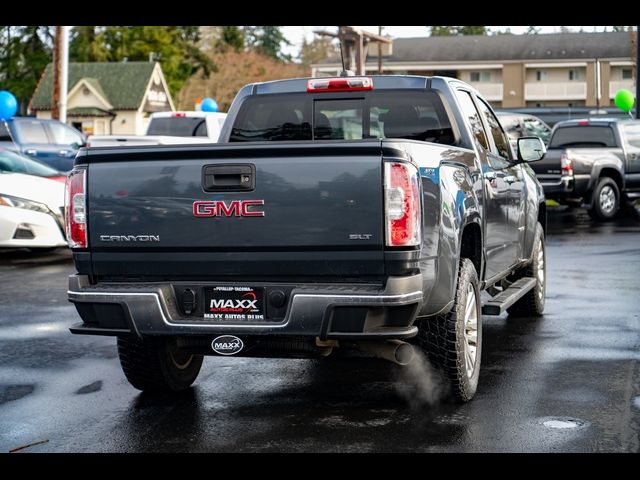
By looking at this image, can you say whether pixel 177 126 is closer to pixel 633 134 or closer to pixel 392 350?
pixel 633 134

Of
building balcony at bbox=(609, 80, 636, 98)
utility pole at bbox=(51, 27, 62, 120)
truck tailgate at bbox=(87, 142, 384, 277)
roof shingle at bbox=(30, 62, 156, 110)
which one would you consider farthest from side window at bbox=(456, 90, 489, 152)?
building balcony at bbox=(609, 80, 636, 98)

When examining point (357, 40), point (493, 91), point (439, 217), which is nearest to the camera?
point (439, 217)

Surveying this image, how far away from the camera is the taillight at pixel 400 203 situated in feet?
17.6

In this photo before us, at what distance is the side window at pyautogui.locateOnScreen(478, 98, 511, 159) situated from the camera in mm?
8273

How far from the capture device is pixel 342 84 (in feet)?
23.8

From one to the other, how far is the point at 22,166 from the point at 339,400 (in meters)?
11.0

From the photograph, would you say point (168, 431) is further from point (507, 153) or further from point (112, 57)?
point (112, 57)

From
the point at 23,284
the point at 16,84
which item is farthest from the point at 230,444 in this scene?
the point at 16,84

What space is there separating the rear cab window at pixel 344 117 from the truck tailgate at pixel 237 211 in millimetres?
1800

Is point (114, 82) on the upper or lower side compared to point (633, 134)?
upper

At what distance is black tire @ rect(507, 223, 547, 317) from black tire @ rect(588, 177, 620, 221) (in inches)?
424

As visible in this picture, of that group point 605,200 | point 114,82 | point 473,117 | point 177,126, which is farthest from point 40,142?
point 114,82

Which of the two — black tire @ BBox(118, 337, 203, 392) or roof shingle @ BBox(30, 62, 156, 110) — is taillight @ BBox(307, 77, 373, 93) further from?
roof shingle @ BBox(30, 62, 156, 110)

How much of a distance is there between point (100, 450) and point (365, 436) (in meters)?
1.37
